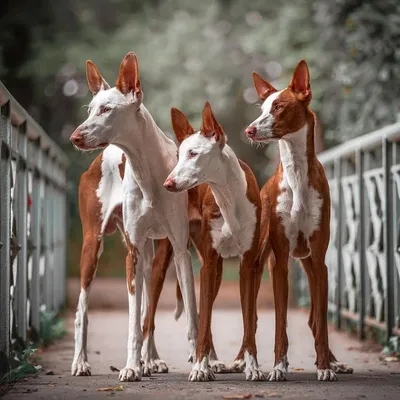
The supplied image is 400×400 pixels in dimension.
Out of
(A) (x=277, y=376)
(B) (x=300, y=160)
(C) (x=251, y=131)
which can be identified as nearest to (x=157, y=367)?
(A) (x=277, y=376)

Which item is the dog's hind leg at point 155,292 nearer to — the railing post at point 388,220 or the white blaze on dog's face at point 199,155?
the white blaze on dog's face at point 199,155

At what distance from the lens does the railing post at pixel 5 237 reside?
21.0ft

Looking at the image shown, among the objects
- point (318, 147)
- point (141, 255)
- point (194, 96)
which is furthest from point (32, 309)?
point (194, 96)

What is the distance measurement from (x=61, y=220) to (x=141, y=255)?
7.68 meters

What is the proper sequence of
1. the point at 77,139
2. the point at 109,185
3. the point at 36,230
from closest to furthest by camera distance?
the point at 77,139
the point at 109,185
the point at 36,230

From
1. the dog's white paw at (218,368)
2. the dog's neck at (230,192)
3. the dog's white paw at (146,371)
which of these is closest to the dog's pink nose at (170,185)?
the dog's neck at (230,192)

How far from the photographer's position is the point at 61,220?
1431 centimetres

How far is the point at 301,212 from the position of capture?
661 cm

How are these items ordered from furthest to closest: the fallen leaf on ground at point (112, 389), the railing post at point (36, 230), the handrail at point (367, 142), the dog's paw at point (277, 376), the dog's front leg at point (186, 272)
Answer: the railing post at point (36, 230)
the handrail at point (367, 142)
the dog's front leg at point (186, 272)
the dog's paw at point (277, 376)
the fallen leaf on ground at point (112, 389)

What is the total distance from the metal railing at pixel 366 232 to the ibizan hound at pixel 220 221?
2.00m

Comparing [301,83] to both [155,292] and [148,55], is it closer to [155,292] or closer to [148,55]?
[155,292]

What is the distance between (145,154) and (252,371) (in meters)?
1.64

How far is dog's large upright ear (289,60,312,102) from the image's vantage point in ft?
21.2

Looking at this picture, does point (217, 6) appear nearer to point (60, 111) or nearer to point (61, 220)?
point (60, 111)
